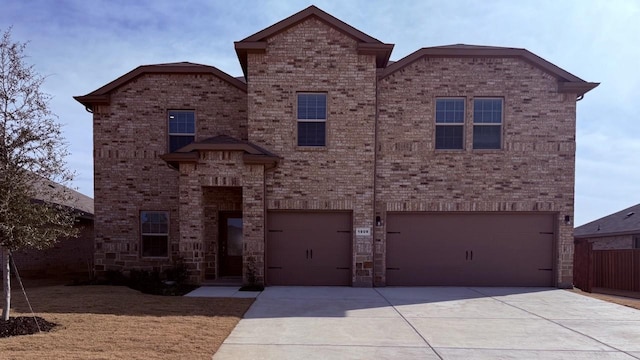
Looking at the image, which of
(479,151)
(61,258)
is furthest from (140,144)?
(479,151)

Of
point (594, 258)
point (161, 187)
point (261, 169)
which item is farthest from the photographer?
point (594, 258)

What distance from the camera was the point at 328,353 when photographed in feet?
19.7

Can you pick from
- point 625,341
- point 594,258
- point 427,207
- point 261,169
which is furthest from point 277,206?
point 594,258

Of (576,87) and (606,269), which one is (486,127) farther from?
(606,269)

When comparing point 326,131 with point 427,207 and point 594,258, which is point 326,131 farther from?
point 594,258

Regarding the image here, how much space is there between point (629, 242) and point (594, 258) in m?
6.26

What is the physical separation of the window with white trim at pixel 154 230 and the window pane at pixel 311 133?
17.9 feet

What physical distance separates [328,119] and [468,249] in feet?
20.0

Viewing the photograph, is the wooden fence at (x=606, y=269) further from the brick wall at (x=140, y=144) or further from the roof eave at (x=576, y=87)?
the brick wall at (x=140, y=144)

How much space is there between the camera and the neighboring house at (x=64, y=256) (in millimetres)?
15516

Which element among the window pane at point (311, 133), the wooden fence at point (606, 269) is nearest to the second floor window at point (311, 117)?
the window pane at point (311, 133)

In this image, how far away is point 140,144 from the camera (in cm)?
1335

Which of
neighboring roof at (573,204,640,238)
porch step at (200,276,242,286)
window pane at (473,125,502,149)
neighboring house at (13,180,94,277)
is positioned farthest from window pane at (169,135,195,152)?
neighboring roof at (573,204,640,238)

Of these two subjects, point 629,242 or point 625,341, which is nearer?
point 625,341
